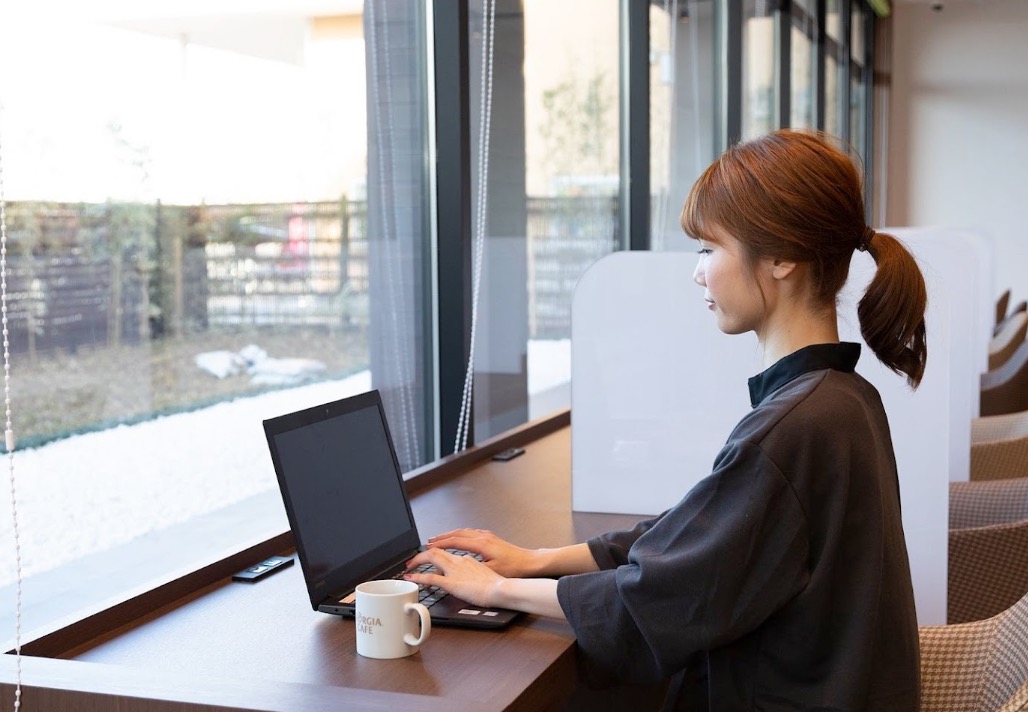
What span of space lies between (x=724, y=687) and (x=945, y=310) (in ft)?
3.02

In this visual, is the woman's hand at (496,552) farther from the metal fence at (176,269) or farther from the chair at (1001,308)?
the chair at (1001,308)

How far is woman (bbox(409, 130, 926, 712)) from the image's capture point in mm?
1197

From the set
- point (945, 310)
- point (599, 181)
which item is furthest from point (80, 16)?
point (599, 181)

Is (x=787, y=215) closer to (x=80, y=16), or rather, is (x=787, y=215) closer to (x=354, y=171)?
(x=80, y=16)

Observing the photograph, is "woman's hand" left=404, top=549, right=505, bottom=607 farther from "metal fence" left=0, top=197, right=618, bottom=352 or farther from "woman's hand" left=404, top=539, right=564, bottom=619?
"metal fence" left=0, top=197, right=618, bottom=352

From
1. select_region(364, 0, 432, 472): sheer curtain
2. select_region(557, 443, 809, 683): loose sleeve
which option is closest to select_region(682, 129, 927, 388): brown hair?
select_region(557, 443, 809, 683): loose sleeve

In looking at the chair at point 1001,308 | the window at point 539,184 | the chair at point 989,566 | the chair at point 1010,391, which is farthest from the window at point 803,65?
the chair at point 989,566

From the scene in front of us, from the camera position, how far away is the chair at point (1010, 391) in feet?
13.9

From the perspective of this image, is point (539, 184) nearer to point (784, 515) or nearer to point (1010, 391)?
point (1010, 391)

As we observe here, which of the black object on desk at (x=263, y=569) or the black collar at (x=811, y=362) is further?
the black object on desk at (x=263, y=569)

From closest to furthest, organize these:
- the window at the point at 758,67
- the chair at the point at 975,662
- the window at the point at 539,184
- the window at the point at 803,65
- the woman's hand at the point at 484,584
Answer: the woman's hand at the point at 484,584
the chair at the point at 975,662
the window at the point at 539,184
the window at the point at 758,67
the window at the point at 803,65

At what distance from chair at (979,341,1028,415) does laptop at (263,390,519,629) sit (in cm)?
319

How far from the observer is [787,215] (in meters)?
1.27

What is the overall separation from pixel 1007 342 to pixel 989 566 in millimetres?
3229
